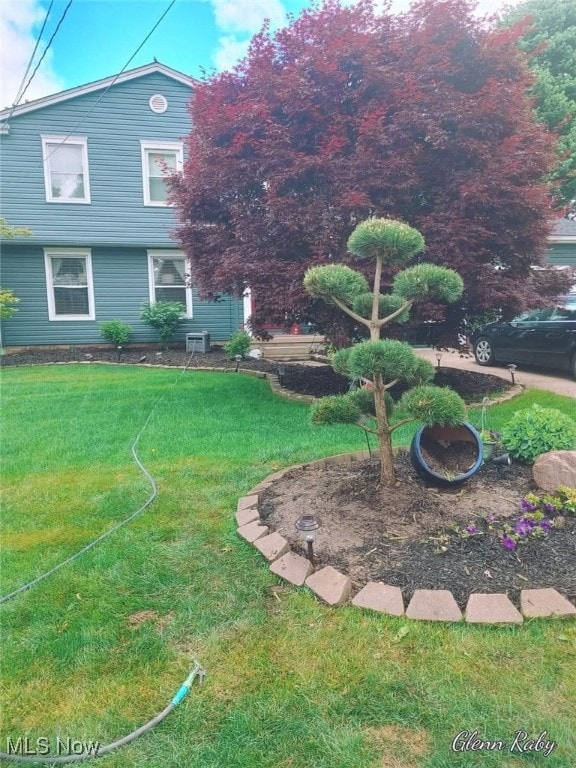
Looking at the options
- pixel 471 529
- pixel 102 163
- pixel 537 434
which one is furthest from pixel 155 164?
pixel 471 529

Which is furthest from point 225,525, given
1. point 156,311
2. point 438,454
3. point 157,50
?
point 156,311

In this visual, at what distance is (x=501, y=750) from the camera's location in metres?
1.43

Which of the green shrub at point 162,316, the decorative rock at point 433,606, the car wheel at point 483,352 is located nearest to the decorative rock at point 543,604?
the decorative rock at point 433,606

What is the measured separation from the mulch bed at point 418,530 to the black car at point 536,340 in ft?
17.2

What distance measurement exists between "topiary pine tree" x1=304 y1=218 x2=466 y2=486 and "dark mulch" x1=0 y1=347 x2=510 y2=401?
3.41 m

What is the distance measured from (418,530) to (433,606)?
1.92 feet

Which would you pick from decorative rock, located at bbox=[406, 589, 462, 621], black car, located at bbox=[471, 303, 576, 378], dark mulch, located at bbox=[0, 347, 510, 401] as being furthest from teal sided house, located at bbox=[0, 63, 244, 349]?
decorative rock, located at bbox=[406, 589, 462, 621]

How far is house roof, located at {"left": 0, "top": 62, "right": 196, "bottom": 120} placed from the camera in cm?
1076

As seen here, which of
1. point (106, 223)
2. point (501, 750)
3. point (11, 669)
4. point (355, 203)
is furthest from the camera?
point (106, 223)

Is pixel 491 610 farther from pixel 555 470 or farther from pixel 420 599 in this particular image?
pixel 555 470

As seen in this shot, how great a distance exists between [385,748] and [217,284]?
17.4 feet

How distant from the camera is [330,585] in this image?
2.19m

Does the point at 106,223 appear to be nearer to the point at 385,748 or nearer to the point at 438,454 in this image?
the point at 438,454

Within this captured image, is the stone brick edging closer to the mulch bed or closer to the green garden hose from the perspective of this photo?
the mulch bed
